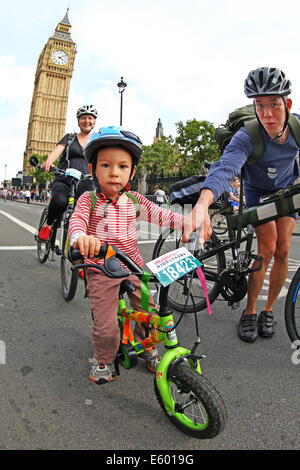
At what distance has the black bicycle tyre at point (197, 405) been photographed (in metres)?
1.42

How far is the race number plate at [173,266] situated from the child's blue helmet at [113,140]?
2.34 feet

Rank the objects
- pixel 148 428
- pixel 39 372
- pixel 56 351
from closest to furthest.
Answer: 1. pixel 148 428
2. pixel 39 372
3. pixel 56 351

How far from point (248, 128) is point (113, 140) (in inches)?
43.1

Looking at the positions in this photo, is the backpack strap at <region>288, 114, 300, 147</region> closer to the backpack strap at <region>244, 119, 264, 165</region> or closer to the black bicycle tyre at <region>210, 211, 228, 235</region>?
the backpack strap at <region>244, 119, 264, 165</region>

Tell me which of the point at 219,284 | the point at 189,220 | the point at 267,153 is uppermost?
the point at 267,153

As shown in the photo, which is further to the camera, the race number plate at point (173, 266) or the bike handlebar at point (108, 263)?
the race number plate at point (173, 266)

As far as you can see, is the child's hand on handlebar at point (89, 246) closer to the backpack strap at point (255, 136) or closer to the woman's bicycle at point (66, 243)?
the woman's bicycle at point (66, 243)

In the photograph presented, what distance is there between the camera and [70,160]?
14.5 feet

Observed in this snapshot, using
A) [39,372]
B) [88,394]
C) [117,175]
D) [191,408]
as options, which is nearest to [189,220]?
[117,175]

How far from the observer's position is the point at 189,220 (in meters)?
1.55

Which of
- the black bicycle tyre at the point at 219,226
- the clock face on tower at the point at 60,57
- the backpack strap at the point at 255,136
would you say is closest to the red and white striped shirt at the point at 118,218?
the backpack strap at the point at 255,136

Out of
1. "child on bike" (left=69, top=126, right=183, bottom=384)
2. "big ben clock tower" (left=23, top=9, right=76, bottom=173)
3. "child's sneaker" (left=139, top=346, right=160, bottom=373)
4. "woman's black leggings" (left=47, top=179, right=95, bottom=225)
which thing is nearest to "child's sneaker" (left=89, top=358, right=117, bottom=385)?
"child on bike" (left=69, top=126, right=183, bottom=384)

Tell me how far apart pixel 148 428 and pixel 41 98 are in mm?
122118

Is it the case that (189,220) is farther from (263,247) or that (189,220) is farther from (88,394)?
(263,247)
